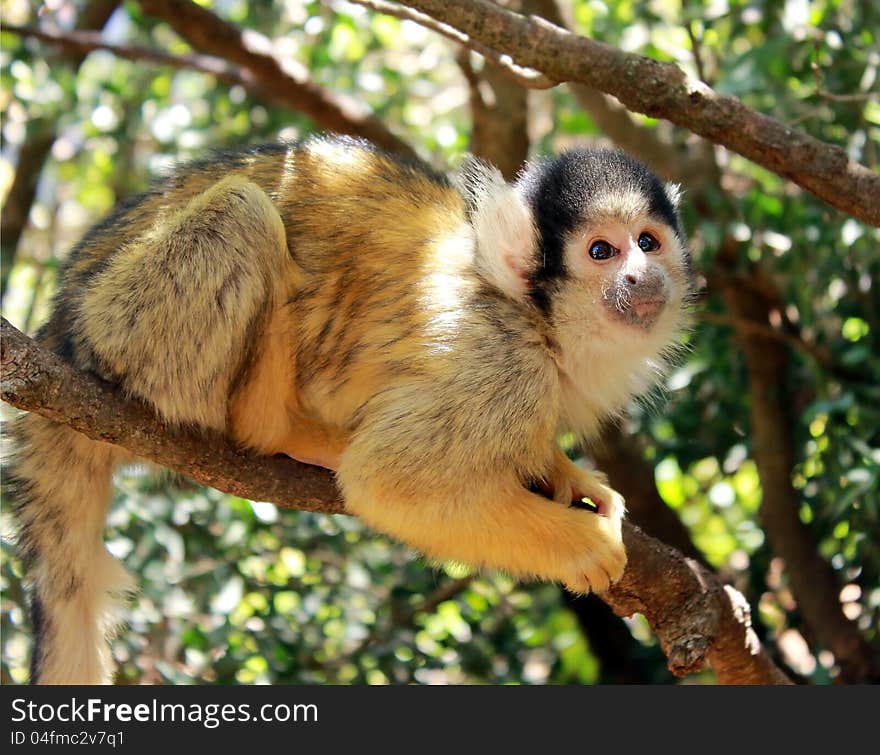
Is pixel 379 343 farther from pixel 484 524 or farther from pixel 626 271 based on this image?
pixel 626 271

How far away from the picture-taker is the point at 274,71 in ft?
24.4

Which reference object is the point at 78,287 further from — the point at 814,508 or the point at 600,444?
the point at 814,508

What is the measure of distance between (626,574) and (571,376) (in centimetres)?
87

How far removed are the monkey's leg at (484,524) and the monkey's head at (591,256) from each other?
0.68m

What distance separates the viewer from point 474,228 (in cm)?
492

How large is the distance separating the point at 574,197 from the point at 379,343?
40.5 inches

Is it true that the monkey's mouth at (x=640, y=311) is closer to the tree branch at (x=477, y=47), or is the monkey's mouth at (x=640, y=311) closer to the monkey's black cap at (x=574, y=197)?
the monkey's black cap at (x=574, y=197)

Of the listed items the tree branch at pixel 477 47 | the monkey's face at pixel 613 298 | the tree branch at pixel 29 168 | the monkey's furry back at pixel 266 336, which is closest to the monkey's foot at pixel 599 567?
the monkey's furry back at pixel 266 336

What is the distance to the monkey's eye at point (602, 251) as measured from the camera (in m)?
4.61

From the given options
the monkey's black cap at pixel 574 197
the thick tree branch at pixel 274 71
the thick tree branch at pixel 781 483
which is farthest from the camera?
the thick tree branch at pixel 274 71

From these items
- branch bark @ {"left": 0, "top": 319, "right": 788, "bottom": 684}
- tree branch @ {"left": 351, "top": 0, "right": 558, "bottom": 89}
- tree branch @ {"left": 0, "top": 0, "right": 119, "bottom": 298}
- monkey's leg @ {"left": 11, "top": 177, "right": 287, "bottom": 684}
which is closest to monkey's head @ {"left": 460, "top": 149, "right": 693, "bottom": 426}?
tree branch @ {"left": 351, "top": 0, "right": 558, "bottom": 89}

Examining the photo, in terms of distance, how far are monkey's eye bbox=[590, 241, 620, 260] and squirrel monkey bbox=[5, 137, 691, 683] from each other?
0.04 feet

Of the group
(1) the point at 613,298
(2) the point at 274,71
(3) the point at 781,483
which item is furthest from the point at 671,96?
(2) the point at 274,71

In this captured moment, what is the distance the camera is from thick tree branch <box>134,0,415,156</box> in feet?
24.5
